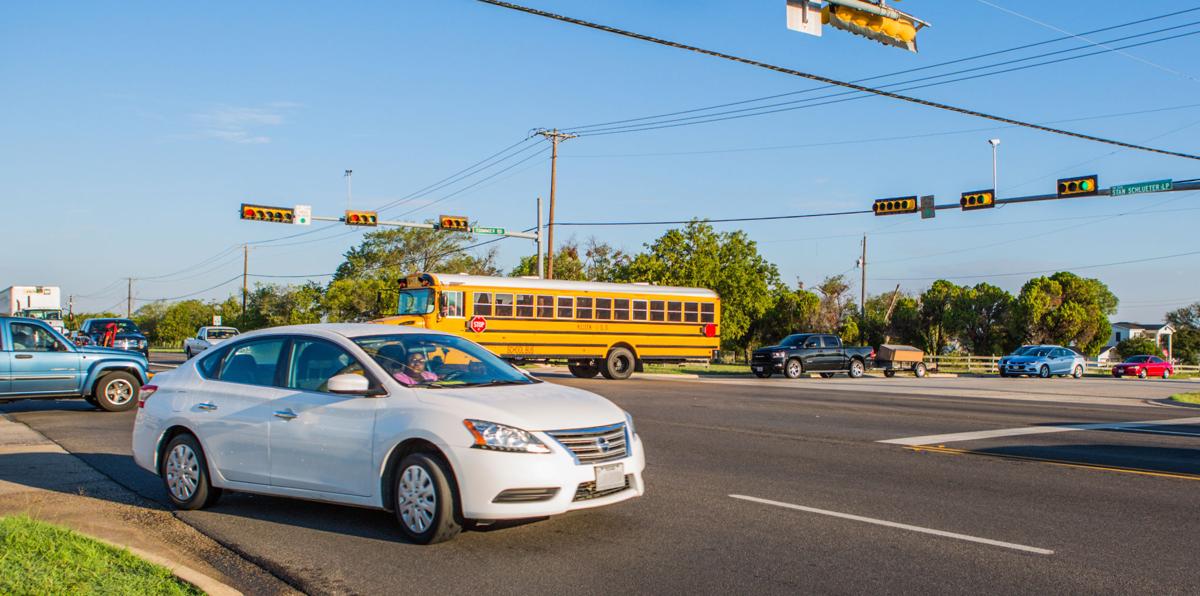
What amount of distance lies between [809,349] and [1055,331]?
3586cm

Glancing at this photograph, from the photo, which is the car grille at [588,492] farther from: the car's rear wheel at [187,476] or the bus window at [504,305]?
the bus window at [504,305]

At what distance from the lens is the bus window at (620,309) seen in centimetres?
3206

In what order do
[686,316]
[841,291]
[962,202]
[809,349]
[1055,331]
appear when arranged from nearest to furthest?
[962,202] → [686,316] → [809,349] → [1055,331] → [841,291]

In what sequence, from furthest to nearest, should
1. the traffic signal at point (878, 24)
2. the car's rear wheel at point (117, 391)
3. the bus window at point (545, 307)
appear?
the bus window at point (545, 307) → the car's rear wheel at point (117, 391) → the traffic signal at point (878, 24)

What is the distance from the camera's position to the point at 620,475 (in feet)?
22.7

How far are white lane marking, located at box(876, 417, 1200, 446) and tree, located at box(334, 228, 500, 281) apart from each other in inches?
3090

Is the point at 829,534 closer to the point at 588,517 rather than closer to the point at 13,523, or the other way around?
the point at 588,517

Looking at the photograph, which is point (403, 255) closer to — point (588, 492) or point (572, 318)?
point (572, 318)

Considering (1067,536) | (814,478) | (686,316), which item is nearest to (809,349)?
(686,316)

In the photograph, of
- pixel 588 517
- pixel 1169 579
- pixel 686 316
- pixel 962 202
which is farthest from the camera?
pixel 686 316

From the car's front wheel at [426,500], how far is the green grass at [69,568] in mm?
1566

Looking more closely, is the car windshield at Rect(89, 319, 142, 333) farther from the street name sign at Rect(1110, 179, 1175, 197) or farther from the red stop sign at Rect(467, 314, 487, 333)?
the street name sign at Rect(1110, 179, 1175, 197)

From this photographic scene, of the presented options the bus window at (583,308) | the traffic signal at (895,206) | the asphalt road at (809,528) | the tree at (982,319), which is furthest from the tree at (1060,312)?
the asphalt road at (809,528)

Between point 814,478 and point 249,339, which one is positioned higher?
point 249,339
